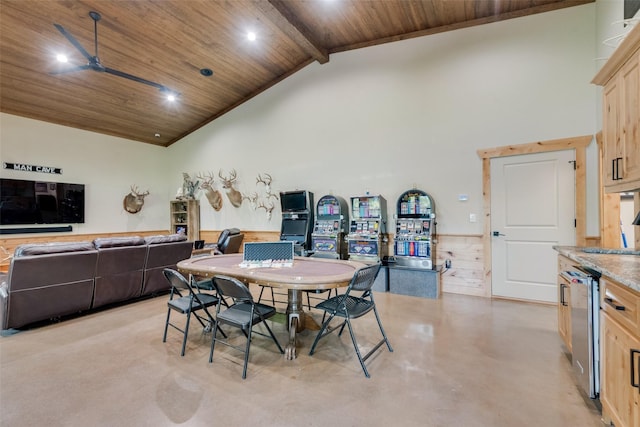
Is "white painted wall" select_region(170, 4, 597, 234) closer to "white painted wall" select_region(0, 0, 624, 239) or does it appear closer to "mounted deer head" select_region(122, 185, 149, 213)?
"white painted wall" select_region(0, 0, 624, 239)

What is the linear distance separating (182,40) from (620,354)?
6596mm

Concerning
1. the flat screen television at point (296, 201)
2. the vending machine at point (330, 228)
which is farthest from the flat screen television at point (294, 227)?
the vending machine at point (330, 228)

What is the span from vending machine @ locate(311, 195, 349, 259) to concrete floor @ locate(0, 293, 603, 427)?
212cm

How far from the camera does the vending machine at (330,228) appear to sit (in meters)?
5.35

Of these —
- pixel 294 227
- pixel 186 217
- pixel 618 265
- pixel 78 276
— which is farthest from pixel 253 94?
pixel 618 265

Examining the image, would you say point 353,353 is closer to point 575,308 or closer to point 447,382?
point 447,382

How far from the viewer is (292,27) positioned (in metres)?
4.83

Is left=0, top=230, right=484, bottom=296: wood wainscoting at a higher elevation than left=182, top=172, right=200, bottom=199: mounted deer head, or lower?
lower

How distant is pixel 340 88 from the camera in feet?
19.5

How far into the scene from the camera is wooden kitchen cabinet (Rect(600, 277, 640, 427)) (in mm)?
1348

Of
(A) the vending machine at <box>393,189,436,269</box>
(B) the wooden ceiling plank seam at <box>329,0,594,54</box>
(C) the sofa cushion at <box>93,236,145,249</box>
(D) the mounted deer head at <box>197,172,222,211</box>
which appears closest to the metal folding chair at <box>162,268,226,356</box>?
(C) the sofa cushion at <box>93,236,145,249</box>

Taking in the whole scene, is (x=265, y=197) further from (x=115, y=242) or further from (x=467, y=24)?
(x=467, y=24)

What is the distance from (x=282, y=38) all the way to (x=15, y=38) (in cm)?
425

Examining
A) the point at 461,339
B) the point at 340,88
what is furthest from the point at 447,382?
the point at 340,88
